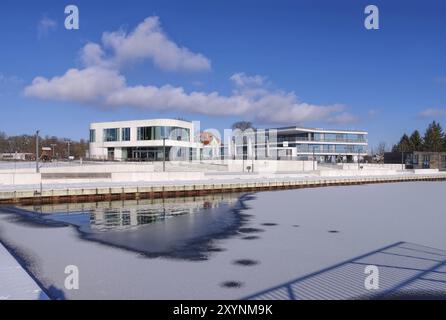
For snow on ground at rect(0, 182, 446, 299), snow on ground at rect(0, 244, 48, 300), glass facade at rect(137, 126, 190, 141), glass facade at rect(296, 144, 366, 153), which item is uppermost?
glass facade at rect(137, 126, 190, 141)

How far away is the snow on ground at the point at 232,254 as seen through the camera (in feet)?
28.0

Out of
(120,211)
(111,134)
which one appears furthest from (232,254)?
(111,134)

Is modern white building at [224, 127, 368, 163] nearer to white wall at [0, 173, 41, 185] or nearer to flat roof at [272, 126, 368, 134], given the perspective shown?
flat roof at [272, 126, 368, 134]

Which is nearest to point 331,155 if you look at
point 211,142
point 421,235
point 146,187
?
point 211,142

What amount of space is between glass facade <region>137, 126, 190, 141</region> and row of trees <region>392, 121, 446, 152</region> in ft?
259

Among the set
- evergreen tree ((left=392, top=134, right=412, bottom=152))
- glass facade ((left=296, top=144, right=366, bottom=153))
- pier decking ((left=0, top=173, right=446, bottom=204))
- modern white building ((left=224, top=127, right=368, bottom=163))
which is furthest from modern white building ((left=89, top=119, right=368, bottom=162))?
evergreen tree ((left=392, top=134, right=412, bottom=152))

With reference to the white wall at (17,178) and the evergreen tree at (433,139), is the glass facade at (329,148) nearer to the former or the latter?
the evergreen tree at (433,139)

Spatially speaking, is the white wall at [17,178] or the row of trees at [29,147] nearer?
the white wall at [17,178]

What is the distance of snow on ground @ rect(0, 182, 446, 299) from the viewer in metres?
8.52

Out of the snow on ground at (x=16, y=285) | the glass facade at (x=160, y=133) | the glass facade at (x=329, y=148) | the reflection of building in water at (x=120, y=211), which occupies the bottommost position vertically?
the reflection of building in water at (x=120, y=211)

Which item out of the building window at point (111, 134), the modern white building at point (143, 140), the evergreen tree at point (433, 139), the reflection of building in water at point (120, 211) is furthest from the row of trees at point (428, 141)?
the reflection of building in water at point (120, 211)

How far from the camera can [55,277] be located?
931 cm

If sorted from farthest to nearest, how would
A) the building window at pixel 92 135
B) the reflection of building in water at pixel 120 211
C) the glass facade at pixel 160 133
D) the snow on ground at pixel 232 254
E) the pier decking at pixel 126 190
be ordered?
1. the building window at pixel 92 135
2. the glass facade at pixel 160 133
3. the pier decking at pixel 126 190
4. the reflection of building in water at pixel 120 211
5. the snow on ground at pixel 232 254

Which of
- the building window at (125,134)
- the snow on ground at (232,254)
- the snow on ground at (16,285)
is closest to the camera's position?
the snow on ground at (16,285)
